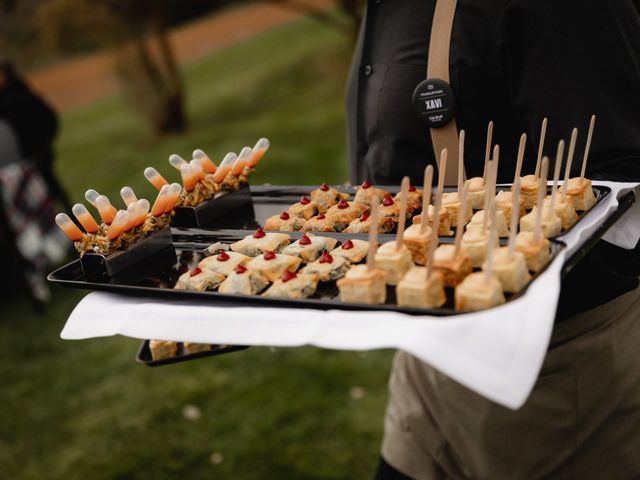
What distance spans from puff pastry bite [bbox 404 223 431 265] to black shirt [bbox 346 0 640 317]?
44cm

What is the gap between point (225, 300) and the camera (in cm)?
167

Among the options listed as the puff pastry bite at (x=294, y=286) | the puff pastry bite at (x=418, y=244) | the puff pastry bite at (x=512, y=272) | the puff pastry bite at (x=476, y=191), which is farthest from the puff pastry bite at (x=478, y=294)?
the puff pastry bite at (x=476, y=191)

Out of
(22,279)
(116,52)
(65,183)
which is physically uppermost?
(116,52)

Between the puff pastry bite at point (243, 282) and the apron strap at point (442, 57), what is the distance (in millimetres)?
704

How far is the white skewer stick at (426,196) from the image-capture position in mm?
1543

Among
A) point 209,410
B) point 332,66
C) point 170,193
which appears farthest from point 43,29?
point 170,193

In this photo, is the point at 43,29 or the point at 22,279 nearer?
the point at 22,279

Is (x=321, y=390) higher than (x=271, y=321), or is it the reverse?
(x=271, y=321)

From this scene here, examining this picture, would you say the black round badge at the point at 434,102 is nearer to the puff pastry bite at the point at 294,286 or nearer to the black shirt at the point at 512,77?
the black shirt at the point at 512,77

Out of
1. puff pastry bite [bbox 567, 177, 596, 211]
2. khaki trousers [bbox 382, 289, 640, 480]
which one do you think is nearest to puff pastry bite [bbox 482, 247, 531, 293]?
puff pastry bite [bbox 567, 177, 596, 211]

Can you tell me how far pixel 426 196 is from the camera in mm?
1625

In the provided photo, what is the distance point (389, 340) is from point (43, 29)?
13.2m

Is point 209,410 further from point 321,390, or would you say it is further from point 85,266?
point 85,266

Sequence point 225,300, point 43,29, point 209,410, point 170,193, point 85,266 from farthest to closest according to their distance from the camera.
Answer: point 43,29, point 209,410, point 170,193, point 85,266, point 225,300
